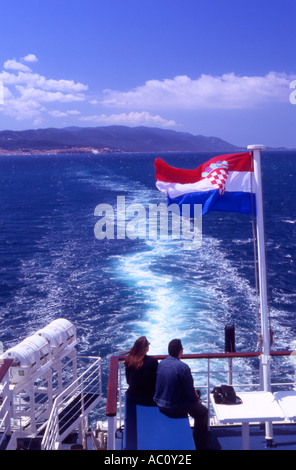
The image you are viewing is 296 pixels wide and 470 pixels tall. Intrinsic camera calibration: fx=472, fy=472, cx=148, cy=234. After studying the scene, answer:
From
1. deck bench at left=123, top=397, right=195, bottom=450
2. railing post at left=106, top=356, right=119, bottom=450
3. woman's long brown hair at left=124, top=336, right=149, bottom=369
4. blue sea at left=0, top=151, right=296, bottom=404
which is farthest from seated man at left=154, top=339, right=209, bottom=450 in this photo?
blue sea at left=0, top=151, right=296, bottom=404

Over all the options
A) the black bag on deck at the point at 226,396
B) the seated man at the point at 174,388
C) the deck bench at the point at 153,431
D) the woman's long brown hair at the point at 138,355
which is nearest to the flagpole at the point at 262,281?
the black bag on deck at the point at 226,396

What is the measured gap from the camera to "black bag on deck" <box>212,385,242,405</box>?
4.80 meters

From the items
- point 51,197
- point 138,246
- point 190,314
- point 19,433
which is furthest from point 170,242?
point 51,197

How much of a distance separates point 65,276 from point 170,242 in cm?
817


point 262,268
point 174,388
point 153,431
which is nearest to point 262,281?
point 262,268

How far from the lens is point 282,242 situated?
32.7 meters

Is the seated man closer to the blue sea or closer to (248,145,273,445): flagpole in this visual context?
(248,145,273,445): flagpole

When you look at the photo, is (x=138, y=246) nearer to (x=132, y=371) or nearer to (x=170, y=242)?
(x=170, y=242)

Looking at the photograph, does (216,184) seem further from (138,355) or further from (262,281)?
(138,355)

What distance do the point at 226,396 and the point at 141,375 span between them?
90cm

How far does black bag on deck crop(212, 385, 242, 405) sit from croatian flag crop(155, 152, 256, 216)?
7.40ft

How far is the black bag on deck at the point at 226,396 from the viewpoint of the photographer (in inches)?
189

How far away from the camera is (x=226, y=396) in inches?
191

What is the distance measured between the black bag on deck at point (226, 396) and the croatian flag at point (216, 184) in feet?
7.40
